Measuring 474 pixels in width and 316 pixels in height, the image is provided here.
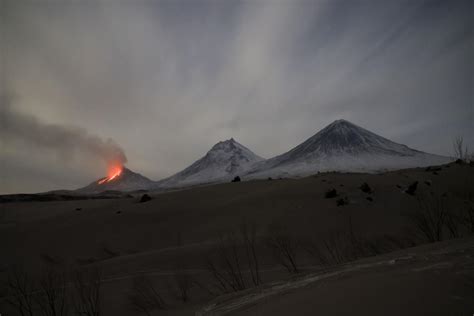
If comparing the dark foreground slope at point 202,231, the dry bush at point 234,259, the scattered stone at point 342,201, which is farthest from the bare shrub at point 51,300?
the scattered stone at point 342,201

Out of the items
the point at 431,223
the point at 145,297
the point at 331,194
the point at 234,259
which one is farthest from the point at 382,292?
the point at 331,194

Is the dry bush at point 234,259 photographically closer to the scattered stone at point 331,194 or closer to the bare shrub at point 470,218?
the bare shrub at point 470,218

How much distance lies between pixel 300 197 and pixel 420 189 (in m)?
5.65

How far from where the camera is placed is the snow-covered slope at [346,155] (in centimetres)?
6012

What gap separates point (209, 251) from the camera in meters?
6.53

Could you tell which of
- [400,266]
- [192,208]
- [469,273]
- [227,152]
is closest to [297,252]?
[400,266]

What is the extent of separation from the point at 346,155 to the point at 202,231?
6981 centimetres

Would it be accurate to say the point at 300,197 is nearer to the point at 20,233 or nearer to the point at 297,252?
the point at 297,252

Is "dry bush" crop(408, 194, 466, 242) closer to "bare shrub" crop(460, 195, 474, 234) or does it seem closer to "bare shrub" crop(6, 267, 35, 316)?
"bare shrub" crop(460, 195, 474, 234)

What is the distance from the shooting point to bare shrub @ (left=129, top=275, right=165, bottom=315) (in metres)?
3.69

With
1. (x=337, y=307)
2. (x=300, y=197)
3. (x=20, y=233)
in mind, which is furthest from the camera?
(x=300, y=197)

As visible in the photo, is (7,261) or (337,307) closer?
(337,307)

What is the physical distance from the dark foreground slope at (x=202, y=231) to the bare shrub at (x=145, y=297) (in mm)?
110

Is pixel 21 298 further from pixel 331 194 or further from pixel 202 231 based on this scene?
pixel 331 194
